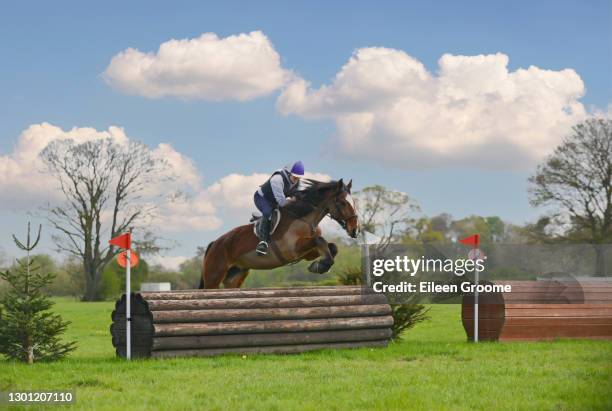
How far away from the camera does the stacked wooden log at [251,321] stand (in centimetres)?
904

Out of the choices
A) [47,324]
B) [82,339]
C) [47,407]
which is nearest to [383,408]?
[47,407]

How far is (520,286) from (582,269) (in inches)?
673

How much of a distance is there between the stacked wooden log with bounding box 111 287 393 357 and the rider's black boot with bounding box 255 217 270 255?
1.73ft

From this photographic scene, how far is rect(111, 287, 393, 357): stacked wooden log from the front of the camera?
9.04 meters

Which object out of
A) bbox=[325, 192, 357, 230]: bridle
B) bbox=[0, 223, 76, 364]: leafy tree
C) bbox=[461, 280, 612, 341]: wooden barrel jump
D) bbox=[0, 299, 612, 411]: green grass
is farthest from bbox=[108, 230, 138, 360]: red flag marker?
bbox=[461, 280, 612, 341]: wooden barrel jump

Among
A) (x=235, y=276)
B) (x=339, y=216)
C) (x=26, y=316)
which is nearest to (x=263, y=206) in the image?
(x=339, y=216)

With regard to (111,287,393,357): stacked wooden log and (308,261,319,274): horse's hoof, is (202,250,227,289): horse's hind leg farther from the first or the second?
(308,261,319,274): horse's hoof

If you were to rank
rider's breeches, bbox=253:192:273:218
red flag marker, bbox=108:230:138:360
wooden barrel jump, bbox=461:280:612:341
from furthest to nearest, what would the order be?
wooden barrel jump, bbox=461:280:612:341
rider's breeches, bbox=253:192:273:218
red flag marker, bbox=108:230:138:360

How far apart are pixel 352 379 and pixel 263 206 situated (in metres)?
3.00

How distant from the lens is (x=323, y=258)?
9336 millimetres

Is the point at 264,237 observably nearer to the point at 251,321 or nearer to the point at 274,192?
the point at 274,192

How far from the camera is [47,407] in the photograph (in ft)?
20.3

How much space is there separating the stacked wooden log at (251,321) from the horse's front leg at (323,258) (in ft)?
2.45

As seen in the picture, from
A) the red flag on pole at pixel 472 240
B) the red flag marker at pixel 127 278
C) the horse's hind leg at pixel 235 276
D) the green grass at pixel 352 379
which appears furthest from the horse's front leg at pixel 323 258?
the red flag on pole at pixel 472 240
